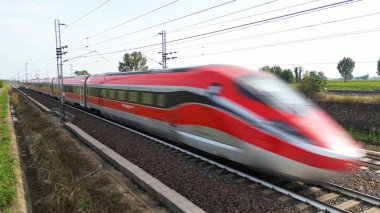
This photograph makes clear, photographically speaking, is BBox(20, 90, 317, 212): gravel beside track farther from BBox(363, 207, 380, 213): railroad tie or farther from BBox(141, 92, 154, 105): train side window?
BBox(141, 92, 154, 105): train side window

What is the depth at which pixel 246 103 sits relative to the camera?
8781 millimetres

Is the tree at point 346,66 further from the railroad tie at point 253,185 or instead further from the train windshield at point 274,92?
the railroad tie at point 253,185

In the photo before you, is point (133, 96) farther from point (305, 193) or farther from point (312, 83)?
point (312, 83)

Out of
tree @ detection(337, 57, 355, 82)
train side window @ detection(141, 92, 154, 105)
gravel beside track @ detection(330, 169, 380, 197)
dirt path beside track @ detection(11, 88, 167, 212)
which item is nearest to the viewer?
dirt path beside track @ detection(11, 88, 167, 212)

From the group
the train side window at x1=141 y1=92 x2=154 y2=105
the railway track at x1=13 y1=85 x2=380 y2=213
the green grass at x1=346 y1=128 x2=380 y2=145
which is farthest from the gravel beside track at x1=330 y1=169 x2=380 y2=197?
the green grass at x1=346 y1=128 x2=380 y2=145

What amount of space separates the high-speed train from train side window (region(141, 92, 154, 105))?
0.08 metres

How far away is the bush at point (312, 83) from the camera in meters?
29.0

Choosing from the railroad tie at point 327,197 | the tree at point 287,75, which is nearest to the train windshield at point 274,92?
the railroad tie at point 327,197

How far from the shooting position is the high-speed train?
7566 millimetres

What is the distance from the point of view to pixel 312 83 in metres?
29.3

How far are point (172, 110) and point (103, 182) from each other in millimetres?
3913

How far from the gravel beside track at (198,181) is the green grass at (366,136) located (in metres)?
11.2

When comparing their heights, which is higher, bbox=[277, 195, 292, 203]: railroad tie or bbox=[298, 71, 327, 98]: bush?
bbox=[298, 71, 327, 98]: bush

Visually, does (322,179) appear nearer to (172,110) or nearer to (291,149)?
(291,149)
